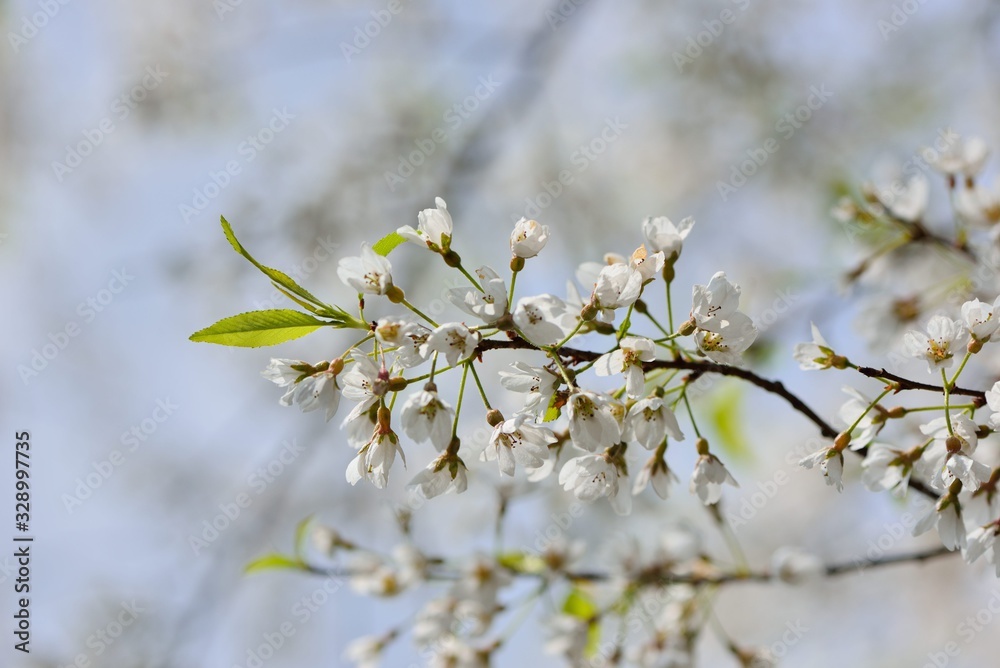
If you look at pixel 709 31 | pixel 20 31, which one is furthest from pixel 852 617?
pixel 20 31

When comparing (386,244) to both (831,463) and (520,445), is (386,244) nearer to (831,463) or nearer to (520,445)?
(520,445)

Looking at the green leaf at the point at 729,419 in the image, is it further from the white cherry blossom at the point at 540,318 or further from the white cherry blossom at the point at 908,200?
the white cherry blossom at the point at 540,318

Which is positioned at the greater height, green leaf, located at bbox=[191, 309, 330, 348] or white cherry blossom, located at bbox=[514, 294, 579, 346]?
green leaf, located at bbox=[191, 309, 330, 348]

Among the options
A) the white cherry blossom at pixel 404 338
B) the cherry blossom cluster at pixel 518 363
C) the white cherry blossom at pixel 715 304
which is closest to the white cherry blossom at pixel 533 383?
the cherry blossom cluster at pixel 518 363

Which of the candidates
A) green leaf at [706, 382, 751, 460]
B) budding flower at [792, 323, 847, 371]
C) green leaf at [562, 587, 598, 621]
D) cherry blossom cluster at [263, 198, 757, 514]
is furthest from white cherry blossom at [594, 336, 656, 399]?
green leaf at [706, 382, 751, 460]

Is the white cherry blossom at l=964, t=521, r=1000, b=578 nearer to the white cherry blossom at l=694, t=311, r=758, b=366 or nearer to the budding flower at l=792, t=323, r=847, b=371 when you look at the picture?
the budding flower at l=792, t=323, r=847, b=371
